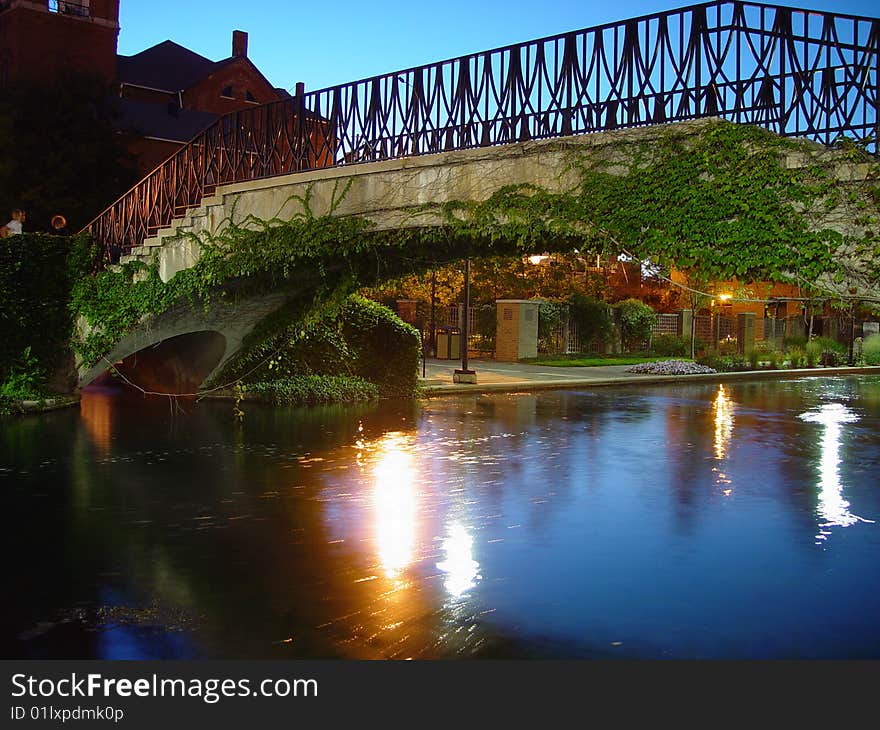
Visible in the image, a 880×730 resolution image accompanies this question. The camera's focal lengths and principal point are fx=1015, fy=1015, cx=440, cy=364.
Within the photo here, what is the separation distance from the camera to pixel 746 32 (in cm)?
1118

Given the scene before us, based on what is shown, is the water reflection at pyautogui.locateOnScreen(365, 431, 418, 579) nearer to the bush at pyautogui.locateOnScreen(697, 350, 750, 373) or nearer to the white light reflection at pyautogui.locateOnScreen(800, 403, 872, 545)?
the white light reflection at pyautogui.locateOnScreen(800, 403, 872, 545)

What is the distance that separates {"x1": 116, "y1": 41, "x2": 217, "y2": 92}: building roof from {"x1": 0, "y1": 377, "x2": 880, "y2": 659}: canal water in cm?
3994

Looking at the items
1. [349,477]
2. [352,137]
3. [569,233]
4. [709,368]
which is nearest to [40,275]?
[352,137]

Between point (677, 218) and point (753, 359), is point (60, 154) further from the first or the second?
point (753, 359)

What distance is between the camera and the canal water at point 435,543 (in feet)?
20.8

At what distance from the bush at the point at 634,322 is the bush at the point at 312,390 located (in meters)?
22.8

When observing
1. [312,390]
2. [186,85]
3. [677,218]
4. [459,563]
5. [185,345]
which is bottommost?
[459,563]

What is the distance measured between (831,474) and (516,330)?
965 inches

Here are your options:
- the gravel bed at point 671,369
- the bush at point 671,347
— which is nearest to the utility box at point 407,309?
the gravel bed at point 671,369

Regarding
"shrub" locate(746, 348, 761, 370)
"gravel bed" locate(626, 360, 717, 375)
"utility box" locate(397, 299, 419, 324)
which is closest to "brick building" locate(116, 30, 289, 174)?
"utility box" locate(397, 299, 419, 324)

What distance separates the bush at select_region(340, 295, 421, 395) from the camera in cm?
2205

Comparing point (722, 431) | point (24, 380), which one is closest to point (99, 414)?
point (24, 380)

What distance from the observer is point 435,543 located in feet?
28.6

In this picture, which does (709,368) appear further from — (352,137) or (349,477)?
(349,477)
